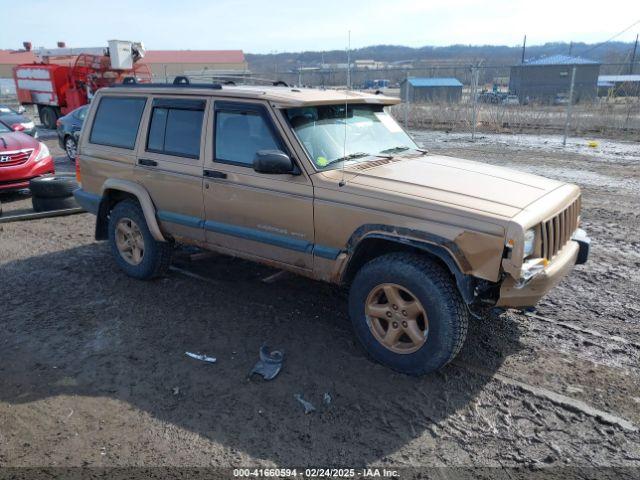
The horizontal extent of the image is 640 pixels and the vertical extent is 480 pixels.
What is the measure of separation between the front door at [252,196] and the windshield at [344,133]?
0.67 ft

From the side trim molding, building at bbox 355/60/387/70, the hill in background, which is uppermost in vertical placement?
the hill in background

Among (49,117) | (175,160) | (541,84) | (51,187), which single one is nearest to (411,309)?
(175,160)

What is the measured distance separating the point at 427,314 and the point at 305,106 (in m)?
1.98

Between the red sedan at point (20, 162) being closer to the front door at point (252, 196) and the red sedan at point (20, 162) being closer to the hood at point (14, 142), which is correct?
the hood at point (14, 142)

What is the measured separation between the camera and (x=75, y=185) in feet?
28.6

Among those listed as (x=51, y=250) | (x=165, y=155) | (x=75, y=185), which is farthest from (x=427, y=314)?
(x=75, y=185)

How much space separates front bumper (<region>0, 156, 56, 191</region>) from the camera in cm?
911

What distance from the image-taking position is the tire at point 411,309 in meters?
3.60

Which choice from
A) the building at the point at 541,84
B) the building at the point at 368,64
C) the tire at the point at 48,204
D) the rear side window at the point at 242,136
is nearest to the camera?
the rear side window at the point at 242,136

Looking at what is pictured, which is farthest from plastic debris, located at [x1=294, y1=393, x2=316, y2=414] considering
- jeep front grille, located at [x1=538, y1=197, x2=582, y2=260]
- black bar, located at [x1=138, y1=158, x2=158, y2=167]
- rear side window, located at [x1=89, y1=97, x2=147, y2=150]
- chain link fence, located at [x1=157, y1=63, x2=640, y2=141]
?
chain link fence, located at [x1=157, y1=63, x2=640, y2=141]

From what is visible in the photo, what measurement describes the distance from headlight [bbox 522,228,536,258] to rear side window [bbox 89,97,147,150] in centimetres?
394

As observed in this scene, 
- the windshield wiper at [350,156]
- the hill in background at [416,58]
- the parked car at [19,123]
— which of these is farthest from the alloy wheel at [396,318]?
the parked car at [19,123]

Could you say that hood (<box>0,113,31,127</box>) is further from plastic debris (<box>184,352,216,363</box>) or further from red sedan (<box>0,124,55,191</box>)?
plastic debris (<box>184,352,216,363</box>)

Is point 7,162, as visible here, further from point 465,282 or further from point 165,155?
point 465,282
